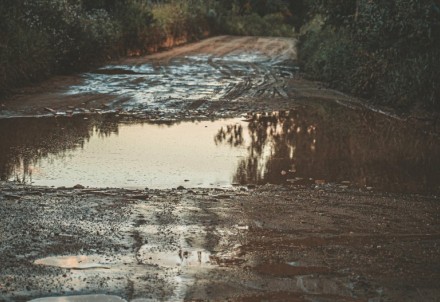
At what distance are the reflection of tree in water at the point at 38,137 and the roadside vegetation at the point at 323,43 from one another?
2900 millimetres

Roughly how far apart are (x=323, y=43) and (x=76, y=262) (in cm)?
1509

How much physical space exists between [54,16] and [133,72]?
2580 mm

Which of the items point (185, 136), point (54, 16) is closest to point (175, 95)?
point (185, 136)

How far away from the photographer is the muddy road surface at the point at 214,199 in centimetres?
477

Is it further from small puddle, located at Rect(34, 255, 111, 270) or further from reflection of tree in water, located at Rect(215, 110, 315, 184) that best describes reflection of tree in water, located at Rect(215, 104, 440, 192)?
small puddle, located at Rect(34, 255, 111, 270)

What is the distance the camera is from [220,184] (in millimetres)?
7809

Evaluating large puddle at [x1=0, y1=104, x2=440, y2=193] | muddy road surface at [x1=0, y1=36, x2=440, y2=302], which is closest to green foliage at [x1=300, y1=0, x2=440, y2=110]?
muddy road surface at [x1=0, y1=36, x2=440, y2=302]

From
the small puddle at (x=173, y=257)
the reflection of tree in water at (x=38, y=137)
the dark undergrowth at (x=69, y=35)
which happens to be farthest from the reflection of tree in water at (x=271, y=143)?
the dark undergrowth at (x=69, y=35)

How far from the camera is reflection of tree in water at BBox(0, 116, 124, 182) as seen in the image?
8.56m

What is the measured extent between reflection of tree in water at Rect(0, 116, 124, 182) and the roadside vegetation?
2900 mm

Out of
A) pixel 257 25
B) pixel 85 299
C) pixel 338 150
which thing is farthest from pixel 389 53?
pixel 257 25

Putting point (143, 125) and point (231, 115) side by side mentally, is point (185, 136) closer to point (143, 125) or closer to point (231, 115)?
point (143, 125)

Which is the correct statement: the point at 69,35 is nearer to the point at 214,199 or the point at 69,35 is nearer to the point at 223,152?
the point at 223,152

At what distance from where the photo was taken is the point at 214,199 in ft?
23.0
